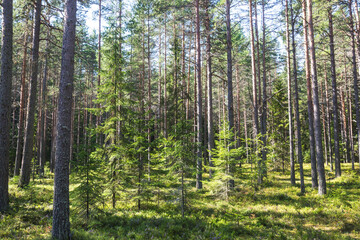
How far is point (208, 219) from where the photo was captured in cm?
871

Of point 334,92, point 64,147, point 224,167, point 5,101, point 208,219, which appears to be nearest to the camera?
point 64,147

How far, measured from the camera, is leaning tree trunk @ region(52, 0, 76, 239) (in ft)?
19.3

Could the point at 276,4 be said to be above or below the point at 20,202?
above

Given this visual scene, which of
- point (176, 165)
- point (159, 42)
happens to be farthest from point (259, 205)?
point (159, 42)

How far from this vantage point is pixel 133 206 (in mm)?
10359

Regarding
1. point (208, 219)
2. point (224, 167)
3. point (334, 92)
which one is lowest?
point (208, 219)

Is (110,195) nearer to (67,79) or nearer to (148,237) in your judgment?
(148,237)

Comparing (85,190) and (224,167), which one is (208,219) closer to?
(224,167)

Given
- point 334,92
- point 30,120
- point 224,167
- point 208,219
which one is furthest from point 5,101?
point 334,92

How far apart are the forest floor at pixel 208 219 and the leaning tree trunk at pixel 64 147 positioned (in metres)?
0.57

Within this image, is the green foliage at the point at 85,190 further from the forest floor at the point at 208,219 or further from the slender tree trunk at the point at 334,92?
the slender tree trunk at the point at 334,92

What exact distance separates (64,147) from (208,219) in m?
6.24

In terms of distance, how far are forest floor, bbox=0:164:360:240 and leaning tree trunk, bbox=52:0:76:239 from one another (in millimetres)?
570

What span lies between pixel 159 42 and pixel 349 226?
78.3 feet
